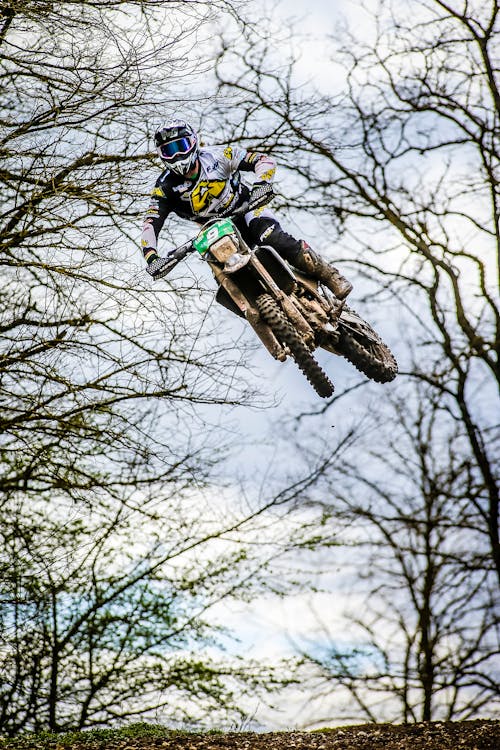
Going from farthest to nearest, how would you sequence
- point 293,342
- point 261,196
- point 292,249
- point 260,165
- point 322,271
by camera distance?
point 322,271 → point 292,249 → point 260,165 → point 293,342 → point 261,196

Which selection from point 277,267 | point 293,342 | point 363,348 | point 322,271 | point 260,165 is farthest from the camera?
point 363,348

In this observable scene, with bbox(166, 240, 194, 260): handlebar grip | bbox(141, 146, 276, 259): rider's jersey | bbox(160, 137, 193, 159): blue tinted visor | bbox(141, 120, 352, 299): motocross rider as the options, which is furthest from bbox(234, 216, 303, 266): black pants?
bbox(160, 137, 193, 159): blue tinted visor

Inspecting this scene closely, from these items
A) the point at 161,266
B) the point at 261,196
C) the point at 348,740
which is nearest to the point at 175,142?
the point at 261,196

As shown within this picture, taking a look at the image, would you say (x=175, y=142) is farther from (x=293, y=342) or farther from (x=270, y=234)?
(x=293, y=342)

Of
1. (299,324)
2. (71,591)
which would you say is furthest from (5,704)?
(299,324)

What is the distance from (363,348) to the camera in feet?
24.7

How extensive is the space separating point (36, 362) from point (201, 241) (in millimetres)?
1755

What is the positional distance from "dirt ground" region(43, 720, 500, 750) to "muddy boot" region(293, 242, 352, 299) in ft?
12.8

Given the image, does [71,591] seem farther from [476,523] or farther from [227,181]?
[476,523]

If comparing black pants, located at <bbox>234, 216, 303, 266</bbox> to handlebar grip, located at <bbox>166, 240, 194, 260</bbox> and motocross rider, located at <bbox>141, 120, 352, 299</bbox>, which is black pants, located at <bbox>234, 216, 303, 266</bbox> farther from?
handlebar grip, located at <bbox>166, 240, 194, 260</bbox>

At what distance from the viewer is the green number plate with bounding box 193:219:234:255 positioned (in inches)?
249

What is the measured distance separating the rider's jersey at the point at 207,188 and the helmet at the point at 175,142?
26 cm

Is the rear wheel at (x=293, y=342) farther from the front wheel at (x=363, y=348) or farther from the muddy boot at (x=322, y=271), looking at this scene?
the front wheel at (x=363, y=348)

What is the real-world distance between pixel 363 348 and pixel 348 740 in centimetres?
351
